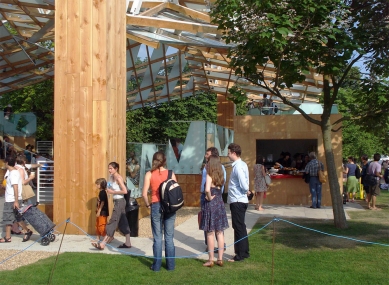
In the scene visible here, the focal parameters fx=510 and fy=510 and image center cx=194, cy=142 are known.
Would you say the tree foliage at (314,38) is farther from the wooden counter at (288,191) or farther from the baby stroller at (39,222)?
the wooden counter at (288,191)

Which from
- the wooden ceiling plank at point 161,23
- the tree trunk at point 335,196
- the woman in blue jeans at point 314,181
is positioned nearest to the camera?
the tree trunk at point 335,196

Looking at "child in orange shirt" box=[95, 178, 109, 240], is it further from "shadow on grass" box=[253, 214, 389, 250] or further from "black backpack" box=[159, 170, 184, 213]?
"shadow on grass" box=[253, 214, 389, 250]

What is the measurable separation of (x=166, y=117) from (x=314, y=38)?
37.3 metres

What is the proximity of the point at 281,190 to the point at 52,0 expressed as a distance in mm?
9388

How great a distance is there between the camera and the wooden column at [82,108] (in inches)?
419

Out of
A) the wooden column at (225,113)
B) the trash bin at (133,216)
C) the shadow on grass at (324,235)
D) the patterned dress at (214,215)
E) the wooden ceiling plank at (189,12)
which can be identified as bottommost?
the shadow on grass at (324,235)

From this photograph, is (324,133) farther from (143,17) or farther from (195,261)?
(143,17)

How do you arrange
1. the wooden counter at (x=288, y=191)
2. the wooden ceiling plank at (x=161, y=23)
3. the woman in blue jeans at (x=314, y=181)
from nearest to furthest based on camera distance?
the wooden ceiling plank at (x=161, y=23) → the woman in blue jeans at (x=314, y=181) → the wooden counter at (x=288, y=191)

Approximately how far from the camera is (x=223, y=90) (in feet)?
87.1

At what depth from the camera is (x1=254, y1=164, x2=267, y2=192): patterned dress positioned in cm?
1527

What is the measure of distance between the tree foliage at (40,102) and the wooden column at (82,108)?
860 inches

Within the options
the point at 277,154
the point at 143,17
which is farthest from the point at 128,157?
the point at 277,154

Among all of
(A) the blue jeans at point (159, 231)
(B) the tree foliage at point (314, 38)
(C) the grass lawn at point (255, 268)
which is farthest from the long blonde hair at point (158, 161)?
(B) the tree foliage at point (314, 38)

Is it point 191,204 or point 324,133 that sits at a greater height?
point 324,133
